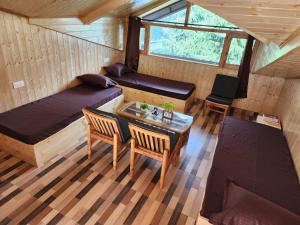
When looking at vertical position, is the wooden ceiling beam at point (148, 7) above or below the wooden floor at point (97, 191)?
above

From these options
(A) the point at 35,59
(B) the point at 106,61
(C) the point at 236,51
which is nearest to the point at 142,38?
(B) the point at 106,61

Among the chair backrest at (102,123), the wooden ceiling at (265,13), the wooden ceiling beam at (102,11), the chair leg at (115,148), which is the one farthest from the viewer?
the wooden ceiling beam at (102,11)

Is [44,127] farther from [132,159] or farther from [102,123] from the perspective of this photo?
[132,159]

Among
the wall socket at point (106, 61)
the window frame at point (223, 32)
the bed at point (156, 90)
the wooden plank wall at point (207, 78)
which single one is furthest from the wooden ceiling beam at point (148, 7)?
the bed at point (156, 90)

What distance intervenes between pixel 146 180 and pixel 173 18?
3514 millimetres

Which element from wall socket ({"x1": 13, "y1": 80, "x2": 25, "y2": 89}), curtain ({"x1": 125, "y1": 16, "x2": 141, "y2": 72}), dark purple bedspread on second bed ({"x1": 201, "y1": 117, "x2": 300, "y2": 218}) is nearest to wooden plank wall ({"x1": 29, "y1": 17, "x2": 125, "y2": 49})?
curtain ({"x1": 125, "y1": 16, "x2": 141, "y2": 72})

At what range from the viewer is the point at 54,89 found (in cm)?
348

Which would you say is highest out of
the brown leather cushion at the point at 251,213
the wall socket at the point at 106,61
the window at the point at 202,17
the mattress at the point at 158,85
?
the window at the point at 202,17

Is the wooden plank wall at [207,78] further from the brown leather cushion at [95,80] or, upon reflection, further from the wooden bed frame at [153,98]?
the brown leather cushion at [95,80]

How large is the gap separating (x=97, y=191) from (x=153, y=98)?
2.43 m

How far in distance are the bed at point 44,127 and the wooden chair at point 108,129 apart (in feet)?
1.44

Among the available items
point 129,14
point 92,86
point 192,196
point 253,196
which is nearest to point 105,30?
point 129,14

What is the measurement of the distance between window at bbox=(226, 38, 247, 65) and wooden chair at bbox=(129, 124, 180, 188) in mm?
2638

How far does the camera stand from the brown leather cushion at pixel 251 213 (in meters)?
1.24
